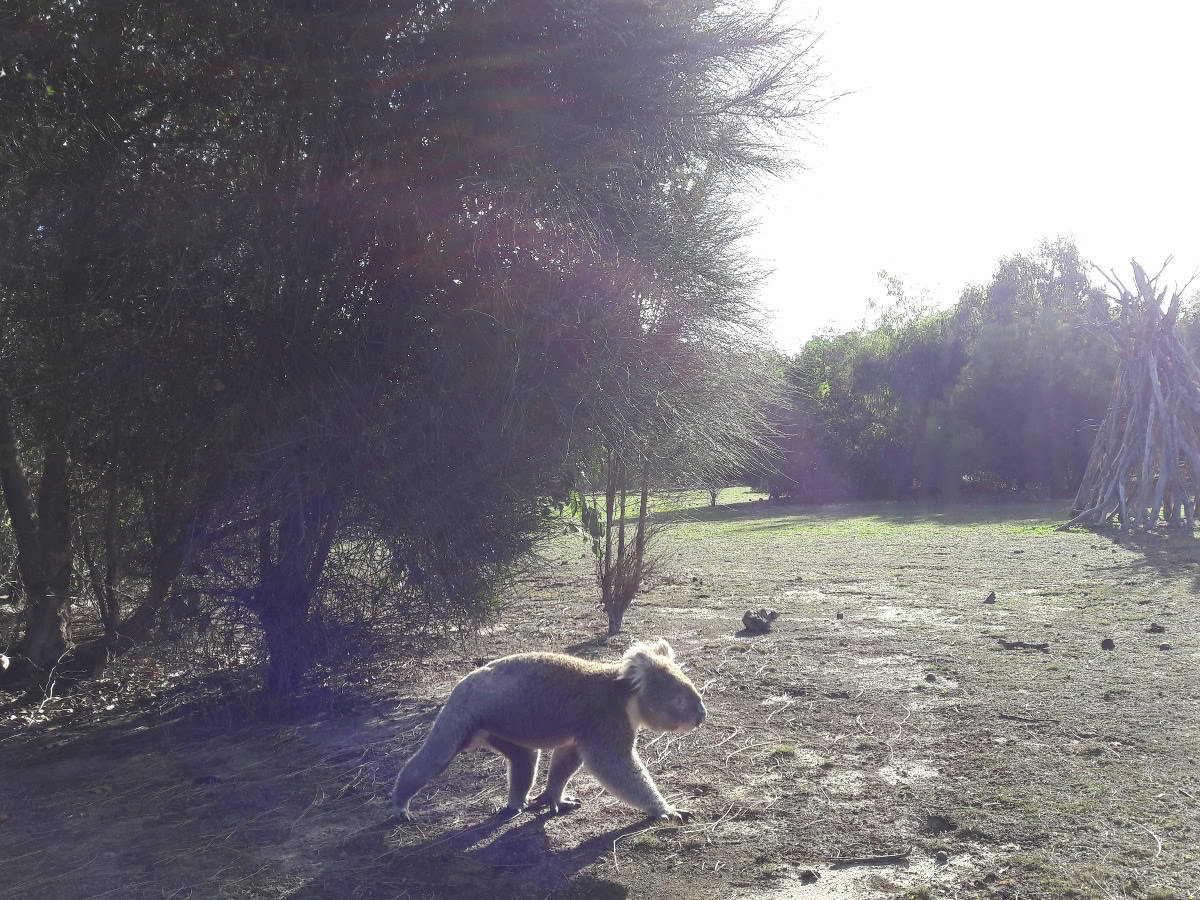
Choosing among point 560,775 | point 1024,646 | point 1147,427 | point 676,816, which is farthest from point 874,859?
point 1147,427

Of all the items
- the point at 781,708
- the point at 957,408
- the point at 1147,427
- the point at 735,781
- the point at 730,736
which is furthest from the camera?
the point at 957,408

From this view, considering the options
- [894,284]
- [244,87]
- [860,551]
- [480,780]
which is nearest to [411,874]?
[480,780]

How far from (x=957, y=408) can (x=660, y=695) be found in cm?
3619

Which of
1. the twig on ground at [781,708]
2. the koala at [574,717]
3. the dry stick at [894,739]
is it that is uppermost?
the koala at [574,717]

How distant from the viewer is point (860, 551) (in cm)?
1978

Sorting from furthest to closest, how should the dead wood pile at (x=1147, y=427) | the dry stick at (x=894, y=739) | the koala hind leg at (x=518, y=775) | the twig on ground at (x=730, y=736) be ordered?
1. the dead wood pile at (x=1147, y=427)
2. the twig on ground at (x=730, y=736)
3. the dry stick at (x=894, y=739)
4. the koala hind leg at (x=518, y=775)

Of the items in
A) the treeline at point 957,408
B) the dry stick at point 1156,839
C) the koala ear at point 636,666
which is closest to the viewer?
the dry stick at point 1156,839

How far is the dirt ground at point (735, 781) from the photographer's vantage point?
15.0 ft

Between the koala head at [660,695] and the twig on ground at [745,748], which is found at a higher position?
the koala head at [660,695]

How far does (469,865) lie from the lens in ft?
15.9

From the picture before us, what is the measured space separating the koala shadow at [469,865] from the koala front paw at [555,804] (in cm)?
18

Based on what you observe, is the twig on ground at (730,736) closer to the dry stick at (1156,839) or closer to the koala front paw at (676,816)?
the koala front paw at (676,816)

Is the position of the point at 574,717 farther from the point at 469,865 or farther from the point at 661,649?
the point at 469,865

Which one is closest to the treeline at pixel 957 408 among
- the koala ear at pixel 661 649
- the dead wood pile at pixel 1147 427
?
the dead wood pile at pixel 1147 427
